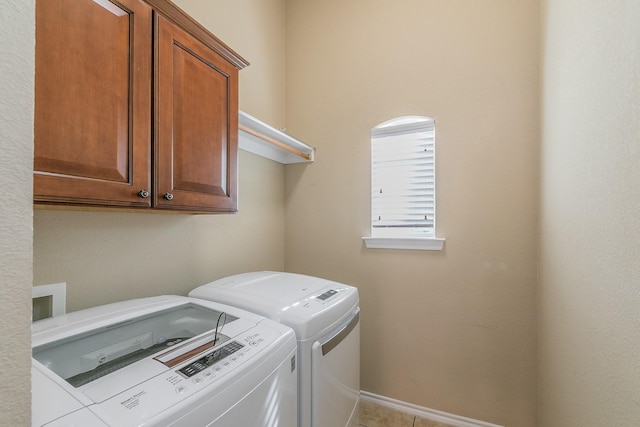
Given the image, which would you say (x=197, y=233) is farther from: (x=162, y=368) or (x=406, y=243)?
(x=406, y=243)

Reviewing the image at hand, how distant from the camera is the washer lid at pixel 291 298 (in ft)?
3.54

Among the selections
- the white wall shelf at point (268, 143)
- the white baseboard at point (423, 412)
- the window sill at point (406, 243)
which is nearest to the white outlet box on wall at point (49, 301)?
the white wall shelf at point (268, 143)

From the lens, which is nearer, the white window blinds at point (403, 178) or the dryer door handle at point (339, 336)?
the dryer door handle at point (339, 336)

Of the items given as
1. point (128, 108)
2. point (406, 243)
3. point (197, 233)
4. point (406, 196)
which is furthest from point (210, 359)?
point (406, 196)

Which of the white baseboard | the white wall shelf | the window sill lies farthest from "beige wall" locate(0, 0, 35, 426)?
the white baseboard

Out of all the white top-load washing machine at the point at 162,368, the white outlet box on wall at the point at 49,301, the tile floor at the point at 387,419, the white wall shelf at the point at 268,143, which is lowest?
the tile floor at the point at 387,419

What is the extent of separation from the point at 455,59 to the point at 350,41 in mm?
773

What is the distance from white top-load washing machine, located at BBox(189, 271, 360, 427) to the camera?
1054mm

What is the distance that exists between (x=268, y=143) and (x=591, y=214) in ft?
5.35

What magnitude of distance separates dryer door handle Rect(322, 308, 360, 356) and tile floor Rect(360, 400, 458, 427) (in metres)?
0.86

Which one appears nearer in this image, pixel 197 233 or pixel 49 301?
pixel 49 301

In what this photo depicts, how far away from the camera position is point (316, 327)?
1097 mm

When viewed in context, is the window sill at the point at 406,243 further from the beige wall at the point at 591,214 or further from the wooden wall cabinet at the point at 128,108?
the wooden wall cabinet at the point at 128,108

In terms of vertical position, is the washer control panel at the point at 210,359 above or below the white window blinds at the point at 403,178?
below
